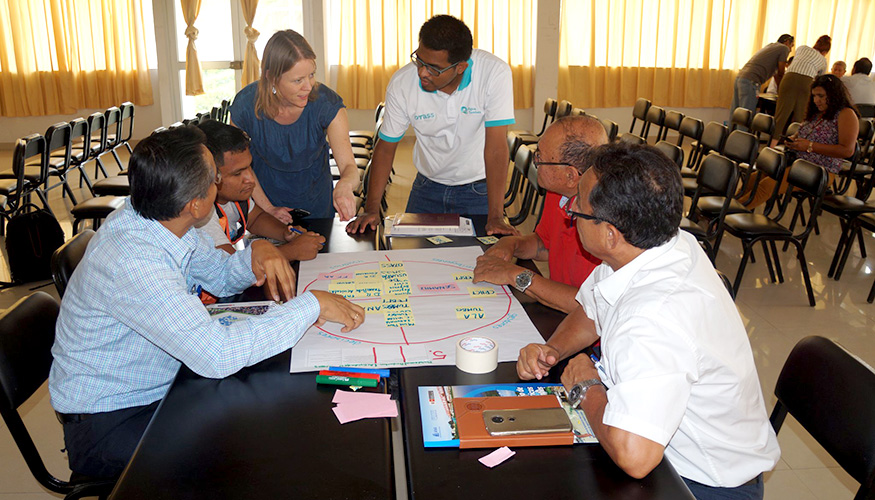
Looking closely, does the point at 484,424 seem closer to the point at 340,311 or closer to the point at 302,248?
the point at 340,311

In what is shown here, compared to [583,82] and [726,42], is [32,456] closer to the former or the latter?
[583,82]

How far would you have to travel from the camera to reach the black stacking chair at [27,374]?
5.36 ft

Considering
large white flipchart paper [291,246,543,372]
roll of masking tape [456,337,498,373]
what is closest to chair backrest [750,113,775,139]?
large white flipchart paper [291,246,543,372]

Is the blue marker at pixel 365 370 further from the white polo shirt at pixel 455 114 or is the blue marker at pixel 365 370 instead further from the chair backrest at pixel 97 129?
the chair backrest at pixel 97 129

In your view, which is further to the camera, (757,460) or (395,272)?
(395,272)

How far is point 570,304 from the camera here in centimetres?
184

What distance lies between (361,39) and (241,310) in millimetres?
7733

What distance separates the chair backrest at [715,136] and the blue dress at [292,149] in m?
4.03

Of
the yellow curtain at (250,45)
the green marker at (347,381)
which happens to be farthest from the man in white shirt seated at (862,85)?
the green marker at (347,381)

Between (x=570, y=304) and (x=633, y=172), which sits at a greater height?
(x=633, y=172)

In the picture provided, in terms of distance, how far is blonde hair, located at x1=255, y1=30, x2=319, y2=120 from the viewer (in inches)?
100

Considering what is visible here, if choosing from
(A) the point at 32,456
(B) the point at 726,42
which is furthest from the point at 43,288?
(B) the point at 726,42

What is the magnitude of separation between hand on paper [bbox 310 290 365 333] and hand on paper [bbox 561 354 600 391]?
55cm

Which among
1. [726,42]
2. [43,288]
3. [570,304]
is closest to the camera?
[570,304]
